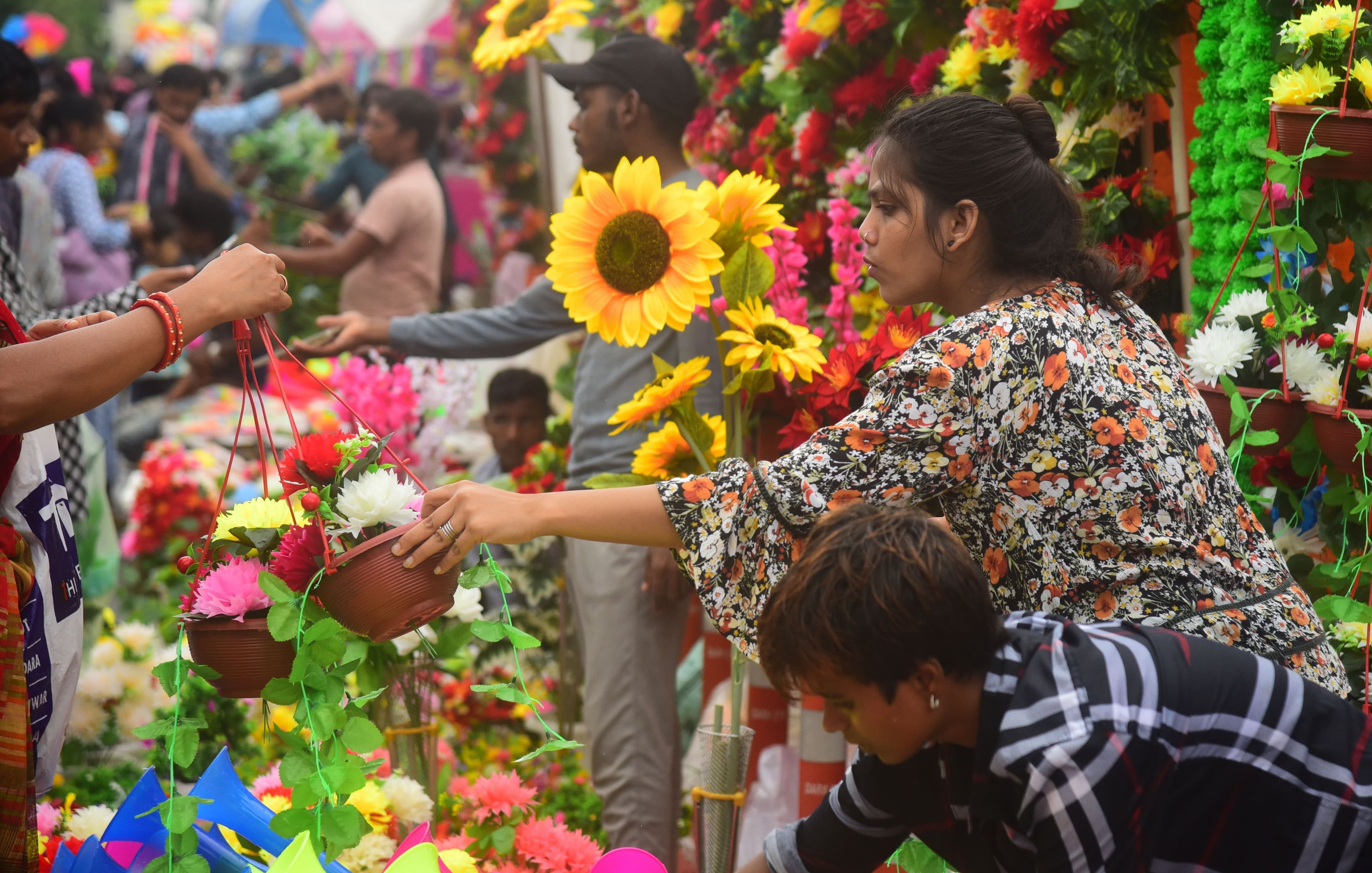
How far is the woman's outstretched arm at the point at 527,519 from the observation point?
4.84 ft

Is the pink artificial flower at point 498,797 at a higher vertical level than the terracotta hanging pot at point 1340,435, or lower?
lower

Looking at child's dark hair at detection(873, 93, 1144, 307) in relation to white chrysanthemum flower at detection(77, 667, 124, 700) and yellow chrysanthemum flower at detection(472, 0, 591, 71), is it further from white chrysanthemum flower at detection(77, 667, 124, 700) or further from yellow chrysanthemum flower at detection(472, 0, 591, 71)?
white chrysanthemum flower at detection(77, 667, 124, 700)

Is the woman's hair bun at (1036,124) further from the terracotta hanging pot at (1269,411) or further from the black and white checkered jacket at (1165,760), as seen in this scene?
the black and white checkered jacket at (1165,760)

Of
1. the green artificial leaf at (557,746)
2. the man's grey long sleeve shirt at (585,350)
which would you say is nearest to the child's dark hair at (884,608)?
the green artificial leaf at (557,746)

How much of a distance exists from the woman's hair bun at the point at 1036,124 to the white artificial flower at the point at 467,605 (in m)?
1.03

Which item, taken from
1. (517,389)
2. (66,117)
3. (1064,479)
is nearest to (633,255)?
(1064,479)

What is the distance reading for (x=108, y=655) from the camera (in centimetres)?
332

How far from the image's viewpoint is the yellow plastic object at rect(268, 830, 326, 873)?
4.45 feet

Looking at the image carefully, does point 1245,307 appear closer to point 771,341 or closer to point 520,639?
point 771,341

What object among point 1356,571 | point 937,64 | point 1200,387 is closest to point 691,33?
point 937,64

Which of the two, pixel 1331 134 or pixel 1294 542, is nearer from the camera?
pixel 1331 134

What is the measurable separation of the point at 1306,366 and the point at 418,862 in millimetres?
1544

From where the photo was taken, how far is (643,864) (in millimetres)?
1555

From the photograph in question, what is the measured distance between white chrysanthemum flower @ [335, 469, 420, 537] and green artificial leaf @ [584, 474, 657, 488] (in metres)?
0.50
